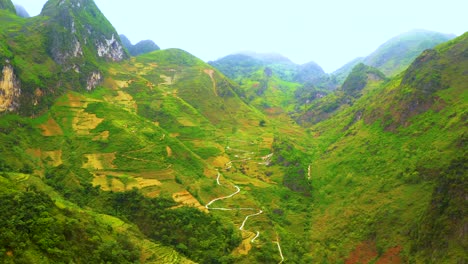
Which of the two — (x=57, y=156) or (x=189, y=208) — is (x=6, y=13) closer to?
(x=57, y=156)

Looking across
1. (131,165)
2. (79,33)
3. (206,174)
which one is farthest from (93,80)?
(206,174)

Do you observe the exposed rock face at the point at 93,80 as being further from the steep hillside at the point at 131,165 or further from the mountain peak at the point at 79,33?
the mountain peak at the point at 79,33

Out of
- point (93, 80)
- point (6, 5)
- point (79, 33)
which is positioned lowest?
point (93, 80)

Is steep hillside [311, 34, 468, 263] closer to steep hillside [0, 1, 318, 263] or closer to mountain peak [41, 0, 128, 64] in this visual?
steep hillside [0, 1, 318, 263]

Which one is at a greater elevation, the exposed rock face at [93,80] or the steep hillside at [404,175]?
the exposed rock face at [93,80]

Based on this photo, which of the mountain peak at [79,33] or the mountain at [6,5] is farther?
the mountain at [6,5]

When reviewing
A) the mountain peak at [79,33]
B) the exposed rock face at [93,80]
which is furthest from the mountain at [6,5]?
the exposed rock face at [93,80]

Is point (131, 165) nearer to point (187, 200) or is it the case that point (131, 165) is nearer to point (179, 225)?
point (187, 200)

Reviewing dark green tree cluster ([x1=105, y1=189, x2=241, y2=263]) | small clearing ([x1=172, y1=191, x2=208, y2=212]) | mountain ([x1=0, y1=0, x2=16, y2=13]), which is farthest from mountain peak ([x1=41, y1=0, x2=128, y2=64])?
small clearing ([x1=172, y1=191, x2=208, y2=212])
